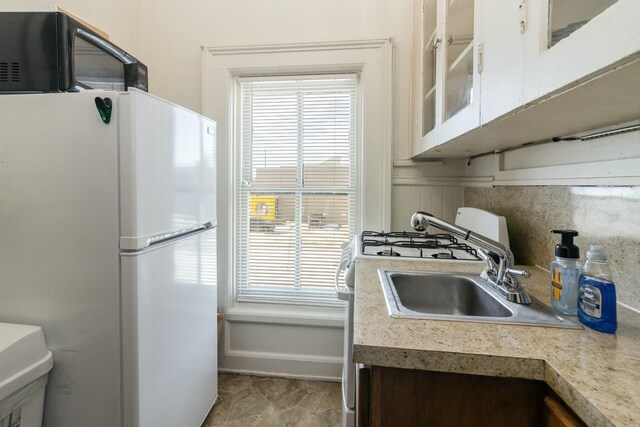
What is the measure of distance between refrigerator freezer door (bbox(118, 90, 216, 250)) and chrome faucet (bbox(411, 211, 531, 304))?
0.95 metres

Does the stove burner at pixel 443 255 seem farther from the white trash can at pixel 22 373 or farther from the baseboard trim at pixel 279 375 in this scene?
the white trash can at pixel 22 373

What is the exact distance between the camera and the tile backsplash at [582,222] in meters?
0.81

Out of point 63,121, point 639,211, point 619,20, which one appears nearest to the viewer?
point 619,20

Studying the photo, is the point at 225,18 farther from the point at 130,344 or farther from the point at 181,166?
the point at 130,344

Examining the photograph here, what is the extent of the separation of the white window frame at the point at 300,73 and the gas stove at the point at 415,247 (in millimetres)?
253

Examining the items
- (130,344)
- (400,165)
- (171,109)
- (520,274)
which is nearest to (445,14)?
(400,165)

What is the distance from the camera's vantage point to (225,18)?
6.81 feet

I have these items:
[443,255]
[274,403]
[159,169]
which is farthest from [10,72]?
[274,403]

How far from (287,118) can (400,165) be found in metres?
0.84

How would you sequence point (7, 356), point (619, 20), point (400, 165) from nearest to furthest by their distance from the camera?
point (619, 20)
point (7, 356)
point (400, 165)

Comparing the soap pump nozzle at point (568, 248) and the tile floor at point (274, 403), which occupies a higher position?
the soap pump nozzle at point (568, 248)

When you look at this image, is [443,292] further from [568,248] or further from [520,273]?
[568,248]

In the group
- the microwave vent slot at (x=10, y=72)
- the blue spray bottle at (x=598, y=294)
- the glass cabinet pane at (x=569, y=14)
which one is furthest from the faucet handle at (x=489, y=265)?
the microwave vent slot at (x=10, y=72)

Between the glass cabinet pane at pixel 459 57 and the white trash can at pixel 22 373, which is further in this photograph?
the glass cabinet pane at pixel 459 57
